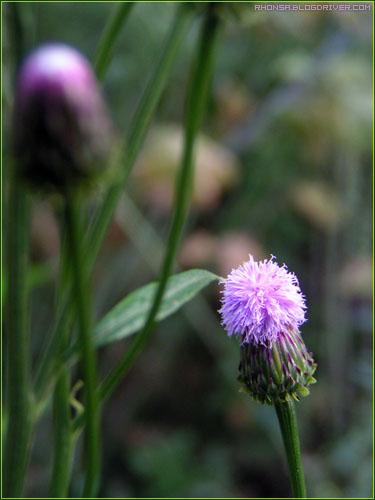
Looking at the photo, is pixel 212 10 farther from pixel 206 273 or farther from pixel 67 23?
pixel 67 23

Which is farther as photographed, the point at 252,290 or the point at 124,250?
the point at 124,250

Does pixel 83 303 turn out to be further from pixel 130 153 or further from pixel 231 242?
pixel 231 242

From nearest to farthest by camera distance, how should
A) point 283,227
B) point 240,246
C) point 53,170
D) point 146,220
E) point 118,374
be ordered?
1. point 53,170
2. point 118,374
3. point 240,246
4. point 146,220
5. point 283,227

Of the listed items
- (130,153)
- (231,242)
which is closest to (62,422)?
(130,153)

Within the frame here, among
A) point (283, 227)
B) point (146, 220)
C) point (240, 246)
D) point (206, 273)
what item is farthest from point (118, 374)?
point (283, 227)

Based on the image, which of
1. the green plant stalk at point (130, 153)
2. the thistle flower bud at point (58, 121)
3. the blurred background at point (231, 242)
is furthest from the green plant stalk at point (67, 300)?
the blurred background at point (231, 242)

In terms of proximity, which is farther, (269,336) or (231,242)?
(231,242)
